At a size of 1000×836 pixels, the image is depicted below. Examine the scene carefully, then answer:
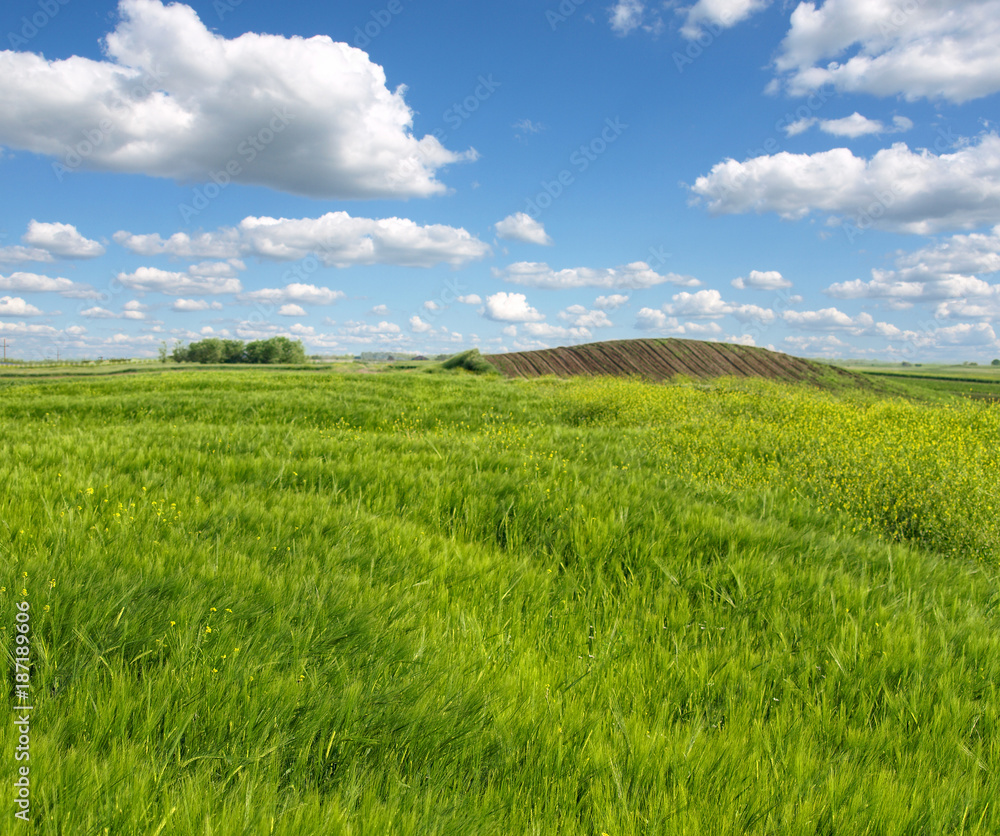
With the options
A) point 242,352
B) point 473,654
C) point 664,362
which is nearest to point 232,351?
point 242,352

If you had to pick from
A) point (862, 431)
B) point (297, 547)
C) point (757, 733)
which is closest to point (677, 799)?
point (757, 733)

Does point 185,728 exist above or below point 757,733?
above

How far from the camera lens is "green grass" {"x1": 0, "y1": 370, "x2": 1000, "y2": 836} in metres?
1.58

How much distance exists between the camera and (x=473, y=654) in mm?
2355

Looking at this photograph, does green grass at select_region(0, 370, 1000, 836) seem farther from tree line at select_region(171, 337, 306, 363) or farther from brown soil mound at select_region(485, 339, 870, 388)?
tree line at select_region(171, 337, 306, 363)

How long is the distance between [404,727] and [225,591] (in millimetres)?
1181

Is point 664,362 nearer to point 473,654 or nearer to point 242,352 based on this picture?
point 473,654

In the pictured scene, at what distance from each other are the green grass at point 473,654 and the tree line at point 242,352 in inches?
3548

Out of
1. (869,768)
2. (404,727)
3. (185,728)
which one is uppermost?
(185,728)

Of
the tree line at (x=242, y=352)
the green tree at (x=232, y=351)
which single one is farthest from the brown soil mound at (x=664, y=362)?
the green tree at (x=232, y=351)

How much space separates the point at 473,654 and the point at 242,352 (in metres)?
101

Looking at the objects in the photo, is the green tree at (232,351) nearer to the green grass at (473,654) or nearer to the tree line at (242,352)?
the tree line at (242,352)

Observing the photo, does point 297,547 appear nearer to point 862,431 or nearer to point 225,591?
point 225,591

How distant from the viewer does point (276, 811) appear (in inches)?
55.8
